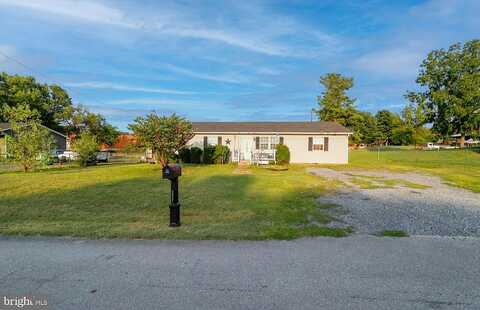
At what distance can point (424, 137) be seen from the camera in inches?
2785

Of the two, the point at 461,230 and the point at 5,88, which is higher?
the point at 5,88

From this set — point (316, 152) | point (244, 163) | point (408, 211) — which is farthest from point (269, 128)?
point (408, 211)

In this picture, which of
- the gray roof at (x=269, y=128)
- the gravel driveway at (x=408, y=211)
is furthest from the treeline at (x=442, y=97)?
the gravel driveway at (x=408, y=211)

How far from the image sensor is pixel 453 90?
4022 centimetres

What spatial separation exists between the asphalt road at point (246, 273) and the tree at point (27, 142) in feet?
46.3

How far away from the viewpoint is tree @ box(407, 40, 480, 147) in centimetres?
3800

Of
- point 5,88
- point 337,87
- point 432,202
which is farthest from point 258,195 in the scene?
point 5,88

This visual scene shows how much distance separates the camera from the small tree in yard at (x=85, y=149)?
Result: 1980 centimetres

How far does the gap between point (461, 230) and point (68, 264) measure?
605cm

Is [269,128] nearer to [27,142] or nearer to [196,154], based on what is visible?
[196,154]

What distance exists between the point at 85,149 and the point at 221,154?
977 centimetres

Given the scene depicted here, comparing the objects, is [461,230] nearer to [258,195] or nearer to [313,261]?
[313,261]

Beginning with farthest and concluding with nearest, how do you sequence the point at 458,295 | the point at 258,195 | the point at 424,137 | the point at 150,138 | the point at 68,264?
the point at 424,137 < the point at 150,138 < the point at 258,195 < the point at 68,264 < the point at 458,295

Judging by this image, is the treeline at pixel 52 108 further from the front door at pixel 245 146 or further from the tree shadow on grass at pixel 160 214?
the tree shadow on grass at pixel 160 214
